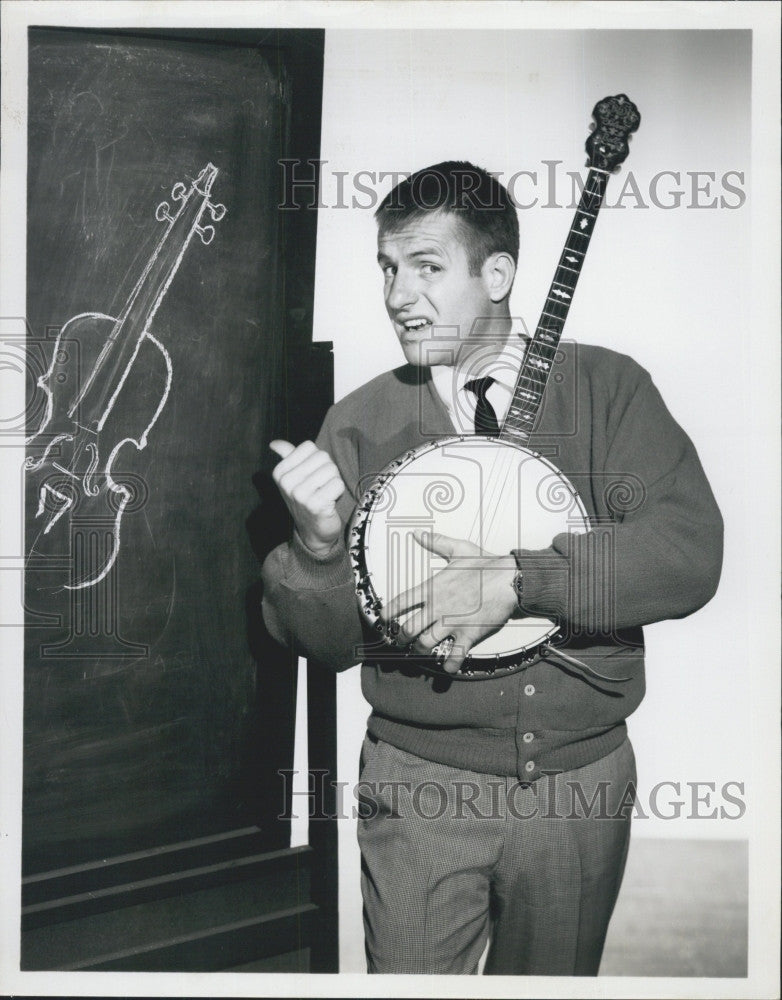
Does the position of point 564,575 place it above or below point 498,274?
below

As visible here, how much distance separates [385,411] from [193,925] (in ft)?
4.41

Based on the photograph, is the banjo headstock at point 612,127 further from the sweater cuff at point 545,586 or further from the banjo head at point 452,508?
the sweater cuff at point 545,586

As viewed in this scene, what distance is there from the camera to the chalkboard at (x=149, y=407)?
2596mm

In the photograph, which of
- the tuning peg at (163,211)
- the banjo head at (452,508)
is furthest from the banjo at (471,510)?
the tuning peg at (163,211)

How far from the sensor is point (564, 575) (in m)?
2.46

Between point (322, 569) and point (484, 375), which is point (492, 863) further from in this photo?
point (484, 375)

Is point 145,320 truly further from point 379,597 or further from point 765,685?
point 765,685

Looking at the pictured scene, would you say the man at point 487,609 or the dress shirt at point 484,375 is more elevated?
the dress shirt at point 484,375

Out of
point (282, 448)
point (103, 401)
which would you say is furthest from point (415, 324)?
point (103, 401)

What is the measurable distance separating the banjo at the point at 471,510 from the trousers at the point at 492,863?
0.28m

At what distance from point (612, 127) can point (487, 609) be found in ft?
3.87

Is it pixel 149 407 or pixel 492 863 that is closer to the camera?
pixel 492 863

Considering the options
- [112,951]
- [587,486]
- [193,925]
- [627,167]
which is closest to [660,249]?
[627,167]

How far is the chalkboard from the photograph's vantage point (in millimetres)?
2596
